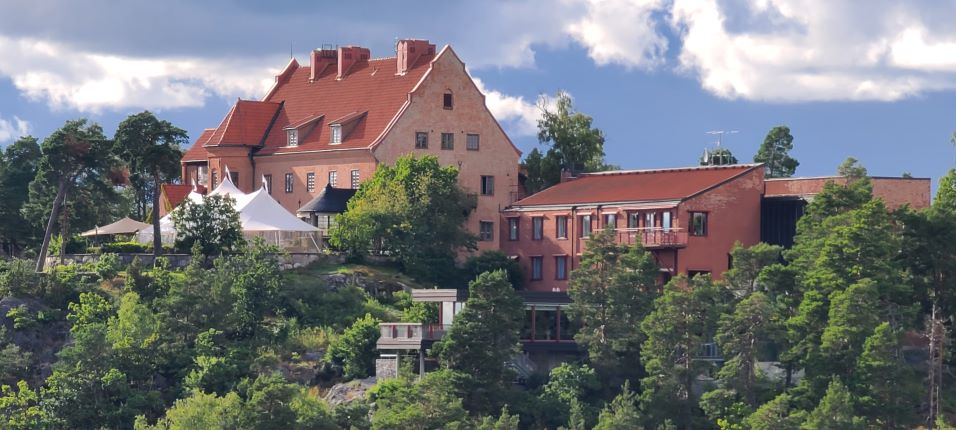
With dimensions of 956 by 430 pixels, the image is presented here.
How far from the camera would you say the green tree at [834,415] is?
74.8 metres

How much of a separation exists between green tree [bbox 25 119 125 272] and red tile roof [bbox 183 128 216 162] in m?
13.2

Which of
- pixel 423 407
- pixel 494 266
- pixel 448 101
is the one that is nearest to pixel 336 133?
pixel 448 101

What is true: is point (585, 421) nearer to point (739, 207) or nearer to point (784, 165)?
point (739, 207)

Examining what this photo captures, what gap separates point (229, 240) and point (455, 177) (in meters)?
11.3

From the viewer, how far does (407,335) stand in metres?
82.1

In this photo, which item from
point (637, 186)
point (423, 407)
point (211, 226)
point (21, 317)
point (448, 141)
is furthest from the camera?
point (448, 141)

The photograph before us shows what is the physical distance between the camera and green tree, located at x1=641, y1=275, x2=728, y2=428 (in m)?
79.1

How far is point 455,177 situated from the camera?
322ft

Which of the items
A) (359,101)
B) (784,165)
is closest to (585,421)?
(359,101)

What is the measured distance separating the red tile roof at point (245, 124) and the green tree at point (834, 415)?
43.3 metres

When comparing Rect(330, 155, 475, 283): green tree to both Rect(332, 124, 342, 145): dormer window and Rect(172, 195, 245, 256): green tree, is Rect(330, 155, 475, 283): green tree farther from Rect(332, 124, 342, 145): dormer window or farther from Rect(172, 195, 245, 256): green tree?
Rect(332, 124, 342, 145): dormer window

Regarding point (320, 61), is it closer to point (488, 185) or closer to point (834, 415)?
point (488, 185)

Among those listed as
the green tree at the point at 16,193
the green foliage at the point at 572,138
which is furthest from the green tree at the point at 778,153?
the green tree at the point at 16,193

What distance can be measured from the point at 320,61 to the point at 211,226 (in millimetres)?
20751
